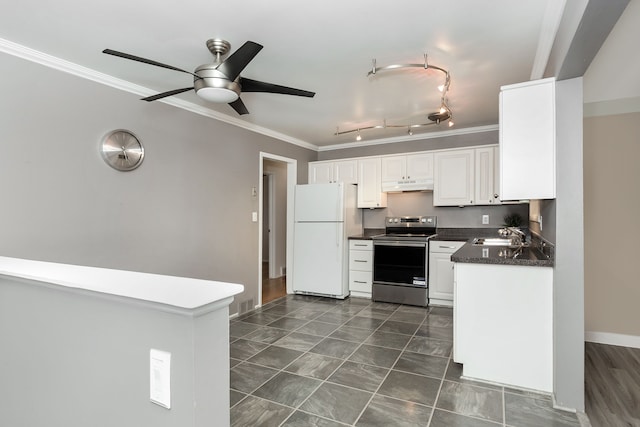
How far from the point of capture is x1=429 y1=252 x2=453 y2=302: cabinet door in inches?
164

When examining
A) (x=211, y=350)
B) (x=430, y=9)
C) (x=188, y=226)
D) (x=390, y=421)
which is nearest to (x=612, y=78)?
(x=430, y=9)

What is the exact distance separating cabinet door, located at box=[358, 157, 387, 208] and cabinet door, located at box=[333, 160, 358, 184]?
8 cm

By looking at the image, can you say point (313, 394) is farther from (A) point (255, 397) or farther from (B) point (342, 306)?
(B) point (342, 306)

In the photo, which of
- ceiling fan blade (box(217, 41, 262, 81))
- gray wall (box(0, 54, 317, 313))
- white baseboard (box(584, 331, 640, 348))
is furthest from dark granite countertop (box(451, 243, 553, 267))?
gray wall (box(0, 54, 317, 313))

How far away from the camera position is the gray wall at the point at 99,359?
2.49ft

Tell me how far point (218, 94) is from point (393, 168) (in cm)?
318

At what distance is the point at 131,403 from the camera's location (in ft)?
2.88

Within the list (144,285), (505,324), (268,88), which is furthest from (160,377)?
(505,324)

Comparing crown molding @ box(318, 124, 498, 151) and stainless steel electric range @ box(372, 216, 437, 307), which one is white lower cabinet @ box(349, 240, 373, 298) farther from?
crown molding @ box(318, 124, 498, 151)

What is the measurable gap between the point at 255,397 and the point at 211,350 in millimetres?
1685

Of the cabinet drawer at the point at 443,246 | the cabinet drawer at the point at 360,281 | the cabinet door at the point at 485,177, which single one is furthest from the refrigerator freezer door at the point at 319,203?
the cabinet door at the point at 485,177

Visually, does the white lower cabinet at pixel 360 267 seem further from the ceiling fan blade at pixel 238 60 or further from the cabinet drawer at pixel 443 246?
the ceiling fan blade at pixel 238 60

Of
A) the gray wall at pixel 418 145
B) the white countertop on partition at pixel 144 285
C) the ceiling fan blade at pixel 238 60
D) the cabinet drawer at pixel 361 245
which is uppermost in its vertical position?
the gray wall at pixel 418 145

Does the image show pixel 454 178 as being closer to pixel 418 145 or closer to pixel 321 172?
pixel 418 145
